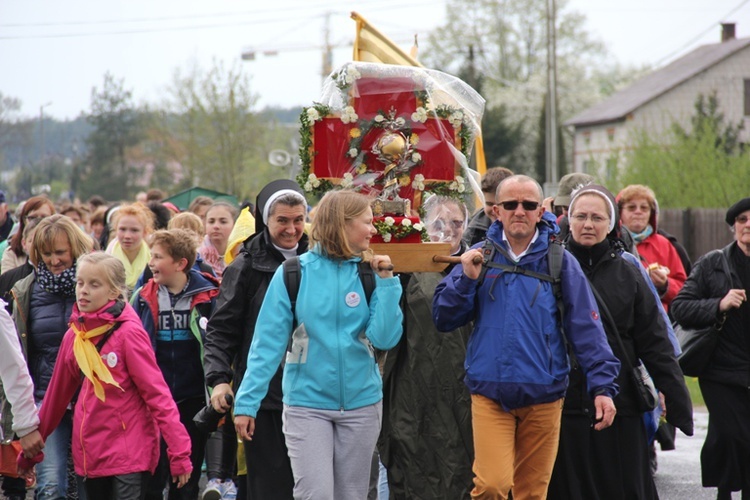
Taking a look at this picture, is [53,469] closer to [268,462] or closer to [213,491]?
[213,491]

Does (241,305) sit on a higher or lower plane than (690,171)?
lower

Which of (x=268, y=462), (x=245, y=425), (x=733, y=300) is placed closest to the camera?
(x=245, y=425)

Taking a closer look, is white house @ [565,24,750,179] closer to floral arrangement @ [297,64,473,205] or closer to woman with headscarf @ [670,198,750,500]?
woman with headscarf @ [670,198,750,500]

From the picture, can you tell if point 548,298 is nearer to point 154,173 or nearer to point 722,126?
point 722,126

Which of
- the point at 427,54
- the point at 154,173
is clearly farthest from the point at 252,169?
the point at 427,54

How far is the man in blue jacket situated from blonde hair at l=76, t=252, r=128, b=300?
1797 millimetres

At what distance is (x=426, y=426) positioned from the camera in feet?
22.0

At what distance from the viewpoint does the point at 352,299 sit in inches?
204

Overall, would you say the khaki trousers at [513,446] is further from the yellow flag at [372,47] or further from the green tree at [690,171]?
the green tree at [690,171]

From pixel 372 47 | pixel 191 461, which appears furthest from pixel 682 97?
pixel 191 461

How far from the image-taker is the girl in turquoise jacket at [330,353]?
5.09 metres

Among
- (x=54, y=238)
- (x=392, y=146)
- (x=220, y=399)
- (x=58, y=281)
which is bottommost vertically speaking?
(x=220, y=399)

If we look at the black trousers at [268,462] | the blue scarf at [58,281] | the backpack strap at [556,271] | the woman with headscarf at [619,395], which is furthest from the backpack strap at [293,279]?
the blue scarf at [58,281]

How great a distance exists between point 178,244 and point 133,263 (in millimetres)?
2599
